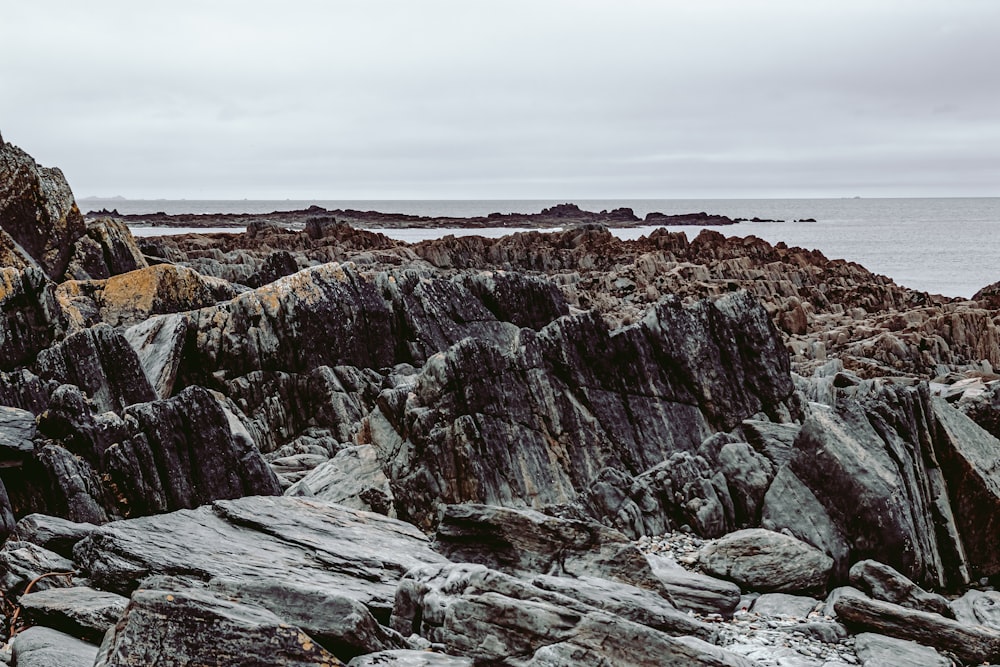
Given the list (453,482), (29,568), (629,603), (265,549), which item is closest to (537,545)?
(629,603)

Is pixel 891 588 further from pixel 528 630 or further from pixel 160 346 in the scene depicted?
pixel 160 346

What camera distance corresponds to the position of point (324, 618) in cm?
778

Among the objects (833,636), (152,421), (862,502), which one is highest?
(152,421)

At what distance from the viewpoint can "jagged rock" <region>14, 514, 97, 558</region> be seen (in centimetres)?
1001

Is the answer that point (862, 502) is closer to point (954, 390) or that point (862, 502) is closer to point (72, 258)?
point (954, 390)

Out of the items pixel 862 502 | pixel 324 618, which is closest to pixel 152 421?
pixel 324 618

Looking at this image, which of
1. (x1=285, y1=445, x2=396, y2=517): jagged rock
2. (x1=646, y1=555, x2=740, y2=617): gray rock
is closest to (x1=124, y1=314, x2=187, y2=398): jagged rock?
(x1=285, y1=445, x2=396, y2=517): jagged rock

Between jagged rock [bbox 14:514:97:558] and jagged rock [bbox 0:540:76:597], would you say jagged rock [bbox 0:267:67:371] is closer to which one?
jagged rock [bbox 14:514:97:558]

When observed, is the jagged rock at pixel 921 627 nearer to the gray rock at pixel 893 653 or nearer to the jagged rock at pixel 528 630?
the gray rock at pixel 893 653

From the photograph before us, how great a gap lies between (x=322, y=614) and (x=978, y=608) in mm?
10288

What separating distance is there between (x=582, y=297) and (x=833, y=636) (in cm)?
3450

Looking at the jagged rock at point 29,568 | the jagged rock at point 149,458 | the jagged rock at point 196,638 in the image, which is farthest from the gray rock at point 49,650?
the jagged rock at point 149,458

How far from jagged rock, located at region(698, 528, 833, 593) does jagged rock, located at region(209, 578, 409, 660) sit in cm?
657

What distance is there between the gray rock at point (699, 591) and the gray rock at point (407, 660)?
174 inches
